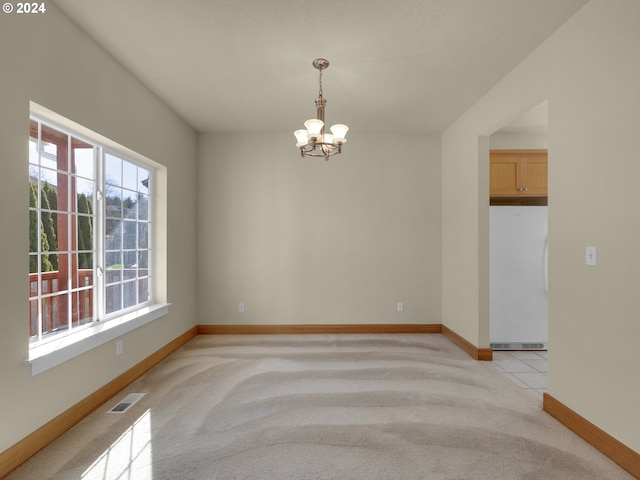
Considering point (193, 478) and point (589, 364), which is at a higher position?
point (589, 364)

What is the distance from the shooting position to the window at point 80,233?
2295 millimetres

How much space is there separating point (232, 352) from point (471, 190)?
3.29 meters

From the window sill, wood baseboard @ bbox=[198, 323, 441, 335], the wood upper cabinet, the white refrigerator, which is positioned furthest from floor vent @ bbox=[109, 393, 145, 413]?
the wood upper cabinet

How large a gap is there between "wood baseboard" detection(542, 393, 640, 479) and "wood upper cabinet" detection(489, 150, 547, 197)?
2569 mm

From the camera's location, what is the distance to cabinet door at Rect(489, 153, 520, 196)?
4.33 metres

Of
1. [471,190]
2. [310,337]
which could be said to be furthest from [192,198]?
[471,190]

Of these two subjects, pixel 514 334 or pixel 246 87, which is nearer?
pixel 246 87

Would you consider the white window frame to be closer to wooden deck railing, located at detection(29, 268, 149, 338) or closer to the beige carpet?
wooden deck railing, located at detection(29, 268, 149, 338)

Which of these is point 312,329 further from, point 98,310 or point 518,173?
point 518,173

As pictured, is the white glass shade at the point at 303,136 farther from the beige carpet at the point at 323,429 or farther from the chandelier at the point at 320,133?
the beige carpet at the point at 323,429

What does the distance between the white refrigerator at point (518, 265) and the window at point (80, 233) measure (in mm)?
3896

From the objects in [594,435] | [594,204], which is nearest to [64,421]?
[594,435]

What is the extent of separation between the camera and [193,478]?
1868 millimetres

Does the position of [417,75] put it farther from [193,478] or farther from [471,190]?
[193,478]
